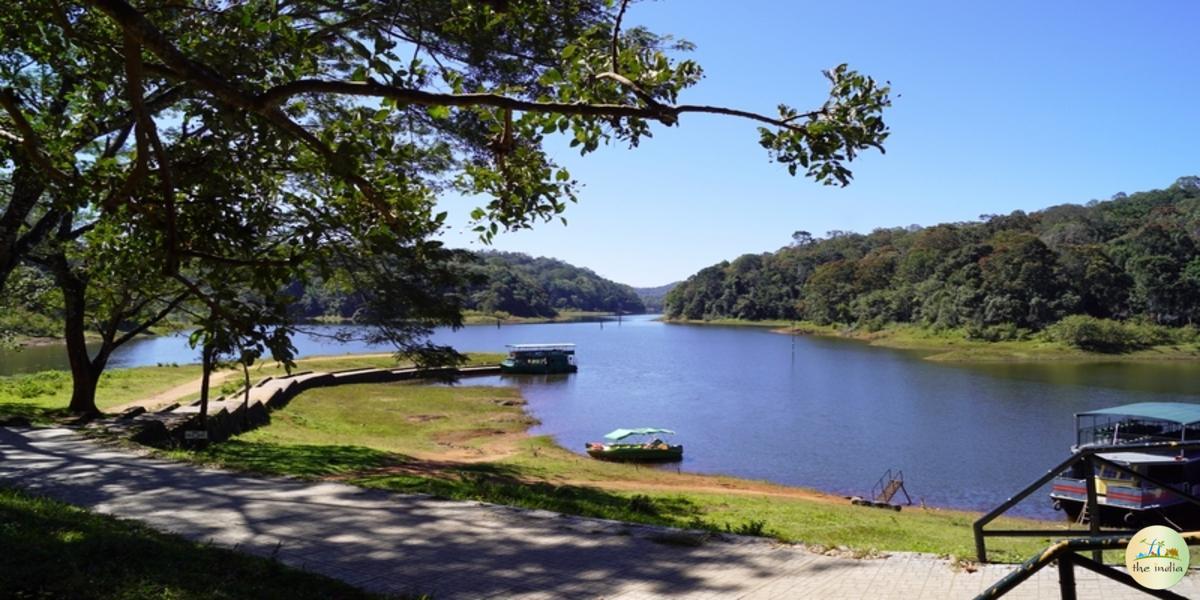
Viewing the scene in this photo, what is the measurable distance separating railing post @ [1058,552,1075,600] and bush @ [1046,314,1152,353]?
6386 cm

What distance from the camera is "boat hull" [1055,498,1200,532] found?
14.7 metres

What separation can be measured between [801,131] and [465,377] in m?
44.0

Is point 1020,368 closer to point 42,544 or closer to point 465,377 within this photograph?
point 465,377

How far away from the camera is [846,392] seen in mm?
38000

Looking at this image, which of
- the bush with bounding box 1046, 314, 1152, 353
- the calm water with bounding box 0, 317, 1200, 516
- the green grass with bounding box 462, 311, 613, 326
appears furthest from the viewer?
the green grass with bounding box 462, 311, 613, 326

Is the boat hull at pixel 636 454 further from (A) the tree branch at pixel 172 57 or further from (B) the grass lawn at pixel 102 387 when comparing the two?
(A) the tree branch at pixel 172 57

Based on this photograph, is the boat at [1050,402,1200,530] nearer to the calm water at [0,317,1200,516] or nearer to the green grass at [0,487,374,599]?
the calm water at [0,317,1200,516]

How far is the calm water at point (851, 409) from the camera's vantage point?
2119 centimetres

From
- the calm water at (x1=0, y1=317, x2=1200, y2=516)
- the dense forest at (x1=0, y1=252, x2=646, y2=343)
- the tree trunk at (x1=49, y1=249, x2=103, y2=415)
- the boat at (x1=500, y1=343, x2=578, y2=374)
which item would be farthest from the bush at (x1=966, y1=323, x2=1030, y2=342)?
the tree trunk at (x1=49, y1=249, x2=103, y2=415)

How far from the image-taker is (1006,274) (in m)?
67.6

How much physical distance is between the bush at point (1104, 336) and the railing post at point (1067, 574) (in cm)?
6386

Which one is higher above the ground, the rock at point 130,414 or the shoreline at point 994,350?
the rock at point 130,414

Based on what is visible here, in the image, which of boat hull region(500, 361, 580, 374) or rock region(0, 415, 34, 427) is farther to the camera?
boat hull region(500, 361, 580, 374)

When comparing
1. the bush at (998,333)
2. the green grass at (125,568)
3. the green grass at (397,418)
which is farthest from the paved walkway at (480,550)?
the bush at (998,333)
